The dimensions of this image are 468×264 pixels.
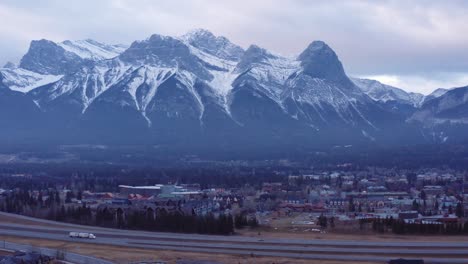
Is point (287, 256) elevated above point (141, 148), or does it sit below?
below

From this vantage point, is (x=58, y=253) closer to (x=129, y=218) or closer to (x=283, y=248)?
(x=283, y=248)

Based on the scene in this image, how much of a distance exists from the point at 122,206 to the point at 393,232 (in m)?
29.4

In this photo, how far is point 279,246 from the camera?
5919cm

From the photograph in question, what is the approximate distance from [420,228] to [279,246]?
13.0 meters

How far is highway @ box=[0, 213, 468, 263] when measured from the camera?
2162 inches

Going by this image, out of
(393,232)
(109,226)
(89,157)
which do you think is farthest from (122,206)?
(89,157)

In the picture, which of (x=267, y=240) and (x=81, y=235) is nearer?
(x=267, y=240)

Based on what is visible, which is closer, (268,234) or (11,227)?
(268,234)

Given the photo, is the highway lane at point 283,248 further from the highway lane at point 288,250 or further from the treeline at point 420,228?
the treeline at point 420,228

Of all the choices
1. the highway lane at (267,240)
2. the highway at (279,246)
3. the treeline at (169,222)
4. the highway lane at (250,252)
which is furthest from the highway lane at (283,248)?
the treeline at (169,222)

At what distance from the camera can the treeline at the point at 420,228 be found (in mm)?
66438

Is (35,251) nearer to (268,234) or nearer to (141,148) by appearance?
(268,234)

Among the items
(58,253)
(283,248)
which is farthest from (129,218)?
(58,253)

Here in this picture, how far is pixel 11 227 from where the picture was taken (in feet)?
234
